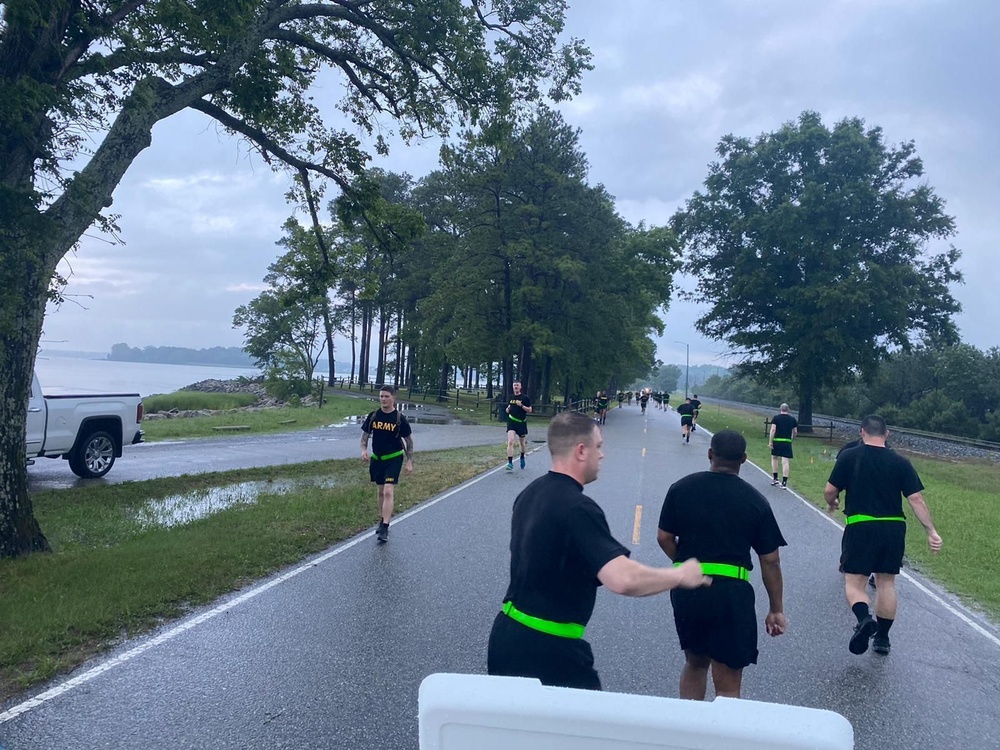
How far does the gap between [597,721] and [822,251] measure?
39592mm

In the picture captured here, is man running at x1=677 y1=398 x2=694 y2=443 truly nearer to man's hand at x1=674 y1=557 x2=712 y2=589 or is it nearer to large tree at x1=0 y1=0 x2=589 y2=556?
large tree at x1=0 y1=0 x2=589 y2=556

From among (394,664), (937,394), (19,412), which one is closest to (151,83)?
(19,412)

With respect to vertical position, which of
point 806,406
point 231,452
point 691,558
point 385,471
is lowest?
point 231,452

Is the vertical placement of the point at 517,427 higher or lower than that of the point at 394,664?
higher

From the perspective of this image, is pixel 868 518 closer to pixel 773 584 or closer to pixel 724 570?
pixel 773 584

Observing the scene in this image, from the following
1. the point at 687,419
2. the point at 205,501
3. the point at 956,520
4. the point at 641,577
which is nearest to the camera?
the point at 641,577

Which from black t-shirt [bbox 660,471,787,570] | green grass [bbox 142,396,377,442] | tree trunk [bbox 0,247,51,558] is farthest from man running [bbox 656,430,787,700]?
green grass [bbox 142,396,377,442]

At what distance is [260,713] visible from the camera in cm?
436

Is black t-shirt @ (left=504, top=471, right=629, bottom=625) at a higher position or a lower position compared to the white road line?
higher

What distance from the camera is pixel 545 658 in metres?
2.87

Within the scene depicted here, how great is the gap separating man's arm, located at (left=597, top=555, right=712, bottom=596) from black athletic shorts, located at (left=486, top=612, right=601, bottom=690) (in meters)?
0.43

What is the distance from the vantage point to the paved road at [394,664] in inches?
166

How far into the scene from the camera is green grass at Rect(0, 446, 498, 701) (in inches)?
218

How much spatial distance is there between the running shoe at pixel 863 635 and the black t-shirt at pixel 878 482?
0.85 meters
